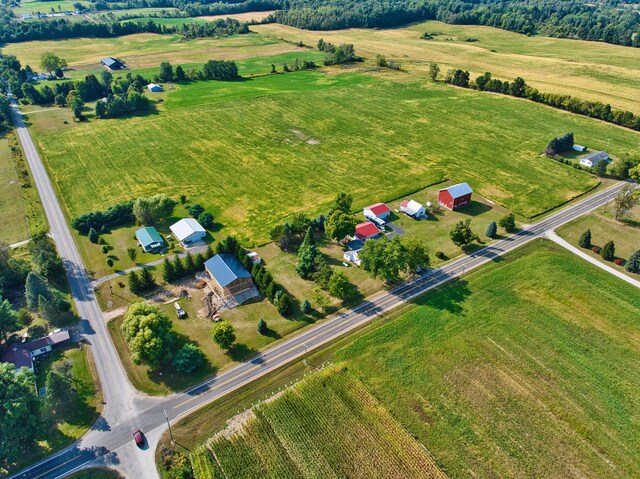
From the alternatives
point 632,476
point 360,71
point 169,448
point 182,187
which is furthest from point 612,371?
point 360,71

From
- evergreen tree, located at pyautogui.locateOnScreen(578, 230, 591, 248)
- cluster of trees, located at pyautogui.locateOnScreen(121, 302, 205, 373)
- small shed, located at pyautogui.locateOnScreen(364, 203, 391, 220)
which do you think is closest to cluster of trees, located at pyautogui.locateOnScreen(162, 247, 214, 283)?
cluster of trees, located at pyautogui.locateOnScreen(121, 302, 205, 373)

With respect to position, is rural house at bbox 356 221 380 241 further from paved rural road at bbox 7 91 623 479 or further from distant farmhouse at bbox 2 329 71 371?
distant farmhouse at bbox 2 329 71 371

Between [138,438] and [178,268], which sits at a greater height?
[178,268]

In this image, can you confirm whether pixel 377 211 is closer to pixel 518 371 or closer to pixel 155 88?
pixel 518 371

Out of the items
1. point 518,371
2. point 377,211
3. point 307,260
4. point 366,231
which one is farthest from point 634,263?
point 307,260

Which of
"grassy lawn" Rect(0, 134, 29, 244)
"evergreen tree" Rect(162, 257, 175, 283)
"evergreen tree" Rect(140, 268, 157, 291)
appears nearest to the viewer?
"evergreen tree" Rect(140, 268, 157, 291)

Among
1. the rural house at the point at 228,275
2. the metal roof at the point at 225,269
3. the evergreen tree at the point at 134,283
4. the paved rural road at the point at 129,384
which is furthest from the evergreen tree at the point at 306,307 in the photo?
the evergreen tree at the point at 134,283

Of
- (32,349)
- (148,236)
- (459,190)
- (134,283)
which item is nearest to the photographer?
(32,349)
